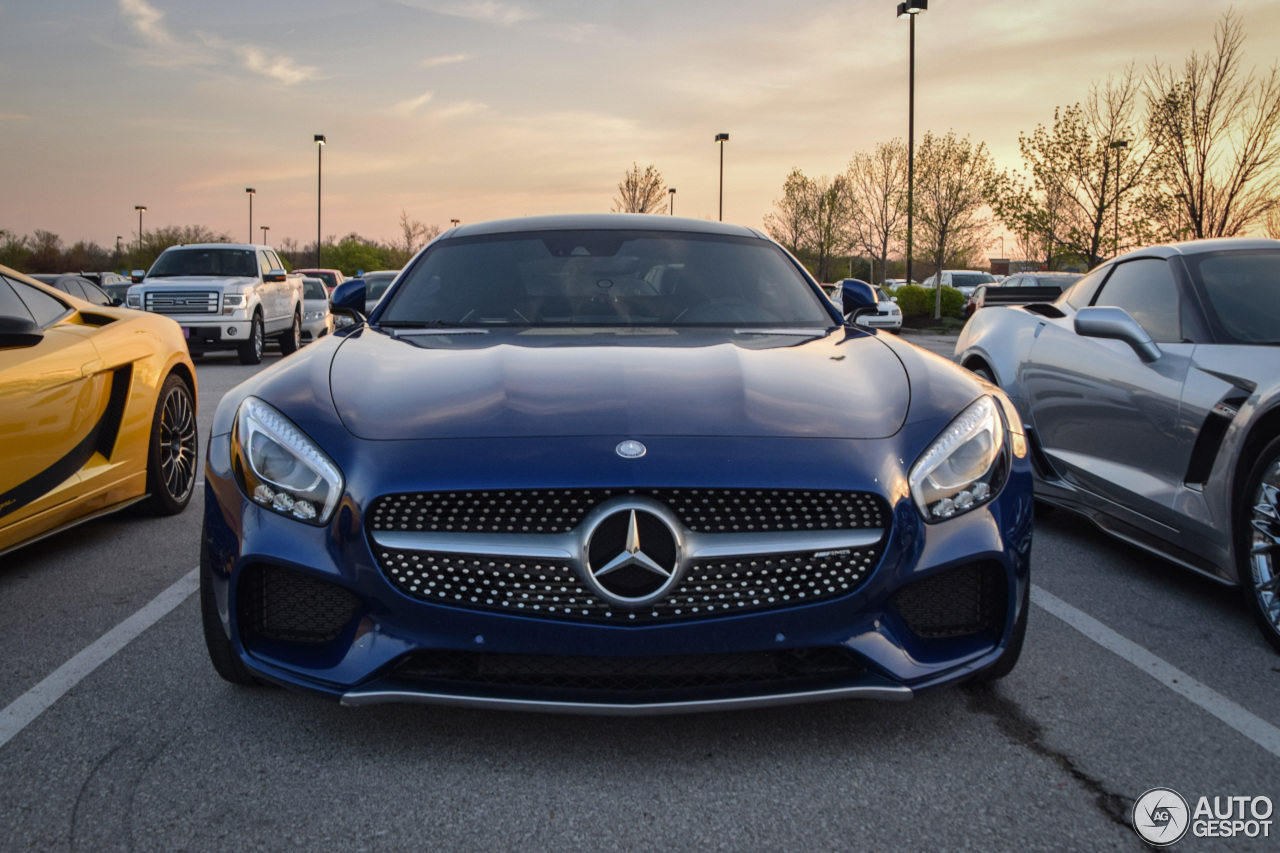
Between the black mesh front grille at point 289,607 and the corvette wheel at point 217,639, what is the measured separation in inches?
4.2

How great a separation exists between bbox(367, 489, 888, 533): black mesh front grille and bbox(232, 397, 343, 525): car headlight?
0.50ft

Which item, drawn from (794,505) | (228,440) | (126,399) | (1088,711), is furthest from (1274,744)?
(126,399)

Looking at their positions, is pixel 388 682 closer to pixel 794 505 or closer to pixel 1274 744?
pixel 794 505

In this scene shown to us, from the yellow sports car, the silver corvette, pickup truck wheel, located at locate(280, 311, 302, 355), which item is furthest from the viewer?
pickup truck wheel, located at locate(280, 311, 302, 355)

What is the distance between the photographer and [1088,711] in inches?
115

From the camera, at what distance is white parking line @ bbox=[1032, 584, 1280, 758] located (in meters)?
2.83

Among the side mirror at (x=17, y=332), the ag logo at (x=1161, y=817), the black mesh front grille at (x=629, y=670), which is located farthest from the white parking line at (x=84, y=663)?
the ag logo at (x=1161, y=817)

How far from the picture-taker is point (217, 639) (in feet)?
9.12

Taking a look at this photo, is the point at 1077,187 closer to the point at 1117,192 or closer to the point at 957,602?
the point at 1117,192

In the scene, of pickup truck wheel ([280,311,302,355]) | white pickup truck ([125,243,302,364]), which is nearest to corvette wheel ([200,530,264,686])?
white pickup truck ([125,243,302,364])

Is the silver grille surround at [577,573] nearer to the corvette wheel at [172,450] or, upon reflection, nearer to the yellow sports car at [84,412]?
the yellow sports car at [84,412]

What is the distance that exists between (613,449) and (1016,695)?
57.1 inches

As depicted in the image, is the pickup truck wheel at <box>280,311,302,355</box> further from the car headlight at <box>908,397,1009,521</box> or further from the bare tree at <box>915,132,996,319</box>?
the bare tree at <box>915,132,996,319</box>

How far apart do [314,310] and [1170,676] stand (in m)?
25.1
